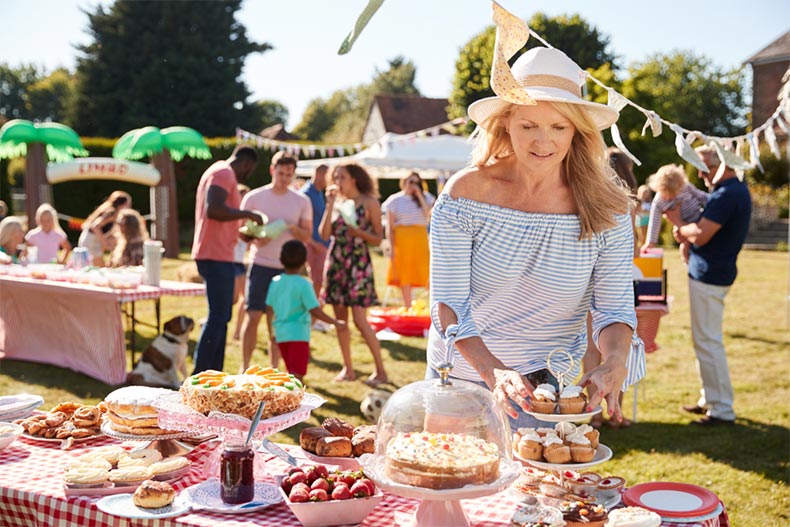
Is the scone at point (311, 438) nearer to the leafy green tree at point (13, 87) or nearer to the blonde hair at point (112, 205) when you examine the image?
the blonde hair at point (112, 205)

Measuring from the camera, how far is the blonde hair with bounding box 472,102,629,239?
88.7 inches

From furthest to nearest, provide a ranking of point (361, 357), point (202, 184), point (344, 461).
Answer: point (361, 357) < point (202, 184) < point (344, 461)

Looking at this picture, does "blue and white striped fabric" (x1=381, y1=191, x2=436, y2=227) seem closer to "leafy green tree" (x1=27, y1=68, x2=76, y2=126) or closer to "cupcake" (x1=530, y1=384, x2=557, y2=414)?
"cupcake" (x1=530, y1=384, x2=557, y2=414)

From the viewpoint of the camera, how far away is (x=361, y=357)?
7941 mm

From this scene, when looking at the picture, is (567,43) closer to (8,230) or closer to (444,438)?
(8,230)

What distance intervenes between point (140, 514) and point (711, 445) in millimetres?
4367

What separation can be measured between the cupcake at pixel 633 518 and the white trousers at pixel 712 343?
13.6 feet

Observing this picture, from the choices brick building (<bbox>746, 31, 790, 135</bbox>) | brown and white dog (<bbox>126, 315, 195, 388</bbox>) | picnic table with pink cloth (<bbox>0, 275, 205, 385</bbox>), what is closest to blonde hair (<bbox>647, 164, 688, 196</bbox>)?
picnic table with pink cloth (<bbox>0, 275, 205, 385</bbox>)

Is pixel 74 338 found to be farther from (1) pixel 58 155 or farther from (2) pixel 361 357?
(1) pixel 58 155

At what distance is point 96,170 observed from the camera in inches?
585

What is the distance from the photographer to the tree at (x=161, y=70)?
3200cm

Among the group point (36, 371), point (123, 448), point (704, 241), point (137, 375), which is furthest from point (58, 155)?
point (123, 448)

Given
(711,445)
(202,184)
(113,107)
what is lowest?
(711,445)

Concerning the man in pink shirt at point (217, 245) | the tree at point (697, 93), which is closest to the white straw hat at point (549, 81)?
the man in pink shirt at point (217, 245)
